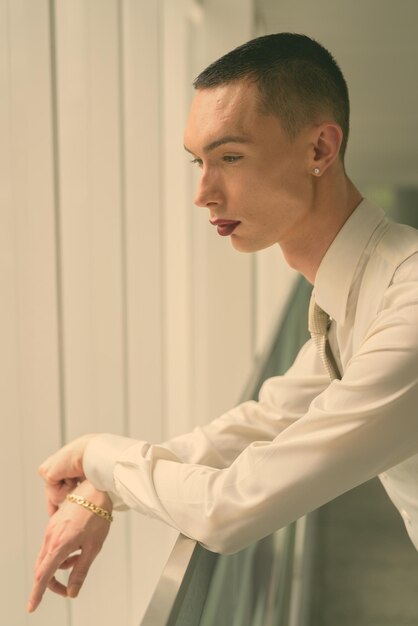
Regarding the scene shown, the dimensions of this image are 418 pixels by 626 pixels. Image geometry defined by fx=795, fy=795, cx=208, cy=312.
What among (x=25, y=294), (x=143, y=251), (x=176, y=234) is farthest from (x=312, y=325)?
(x=176, y=234)

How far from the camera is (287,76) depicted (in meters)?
1.44

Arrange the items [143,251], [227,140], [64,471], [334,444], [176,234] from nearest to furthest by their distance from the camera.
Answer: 1. [334,444]
2. [227,140]
3. [64,471]
4. [143,251]
5. [176,234]

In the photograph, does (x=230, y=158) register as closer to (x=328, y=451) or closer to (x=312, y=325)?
(x=312, y=325)

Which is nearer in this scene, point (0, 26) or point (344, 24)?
point (0, 26)

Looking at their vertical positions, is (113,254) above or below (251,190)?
below

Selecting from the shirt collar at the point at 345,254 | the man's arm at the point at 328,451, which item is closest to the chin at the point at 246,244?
the shirt collar at the point at 345,254

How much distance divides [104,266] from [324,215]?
5.14 ft

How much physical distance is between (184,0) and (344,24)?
2093 millimetres

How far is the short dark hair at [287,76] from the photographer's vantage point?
142 centimetres

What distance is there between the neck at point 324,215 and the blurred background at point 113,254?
0.86 metres

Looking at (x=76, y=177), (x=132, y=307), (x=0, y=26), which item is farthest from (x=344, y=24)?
(x=0, y=26)

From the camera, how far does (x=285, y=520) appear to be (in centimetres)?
124

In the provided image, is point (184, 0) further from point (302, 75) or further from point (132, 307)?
point (302, 75)

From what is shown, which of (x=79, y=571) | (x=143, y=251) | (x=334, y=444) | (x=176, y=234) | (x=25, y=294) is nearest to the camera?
(x=334, y=444)
